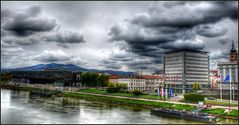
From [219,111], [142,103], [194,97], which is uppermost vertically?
[194,97]

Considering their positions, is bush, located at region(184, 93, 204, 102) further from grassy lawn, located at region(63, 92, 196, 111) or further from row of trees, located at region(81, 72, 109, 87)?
row of trees, located at region(81, 72, 109, 87)

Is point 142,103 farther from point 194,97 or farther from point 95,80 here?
point 95,80

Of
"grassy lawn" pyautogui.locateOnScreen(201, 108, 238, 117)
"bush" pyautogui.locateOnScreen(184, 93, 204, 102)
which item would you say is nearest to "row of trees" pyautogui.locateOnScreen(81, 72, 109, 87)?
"bush" pyautogui.locateOnScreen(184, 93, 204, 102)

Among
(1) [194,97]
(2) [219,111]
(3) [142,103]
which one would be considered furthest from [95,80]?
(2) [219,111]

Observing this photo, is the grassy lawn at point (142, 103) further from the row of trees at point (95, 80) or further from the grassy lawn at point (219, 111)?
the row of trees at point (95, 80)

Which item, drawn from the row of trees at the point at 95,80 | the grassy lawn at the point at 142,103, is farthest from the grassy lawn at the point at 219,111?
the row of trees at the point at 95,80

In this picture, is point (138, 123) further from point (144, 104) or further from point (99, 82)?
point (99, 82)

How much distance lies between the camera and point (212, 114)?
69.5 meters

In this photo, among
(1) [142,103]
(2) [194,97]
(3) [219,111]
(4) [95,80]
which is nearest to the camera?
(3) [219,111]

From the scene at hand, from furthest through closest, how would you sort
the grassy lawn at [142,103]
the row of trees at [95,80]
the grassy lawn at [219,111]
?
1. the row of trees at [95,80]
2. the grassy lawn at [142,103]
3. the grassy lawn at [219,111]

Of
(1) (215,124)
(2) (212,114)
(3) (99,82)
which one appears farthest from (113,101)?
(3) (99,82)

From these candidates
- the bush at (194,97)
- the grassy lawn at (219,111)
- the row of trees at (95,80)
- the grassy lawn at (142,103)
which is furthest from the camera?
the row of trees at (95,80)

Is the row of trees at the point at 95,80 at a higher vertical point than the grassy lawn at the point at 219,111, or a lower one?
higher

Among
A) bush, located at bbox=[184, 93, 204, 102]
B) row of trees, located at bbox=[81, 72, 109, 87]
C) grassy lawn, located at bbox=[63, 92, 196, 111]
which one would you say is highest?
row of trees, located at bbox=[81, 72, 109, 87]
